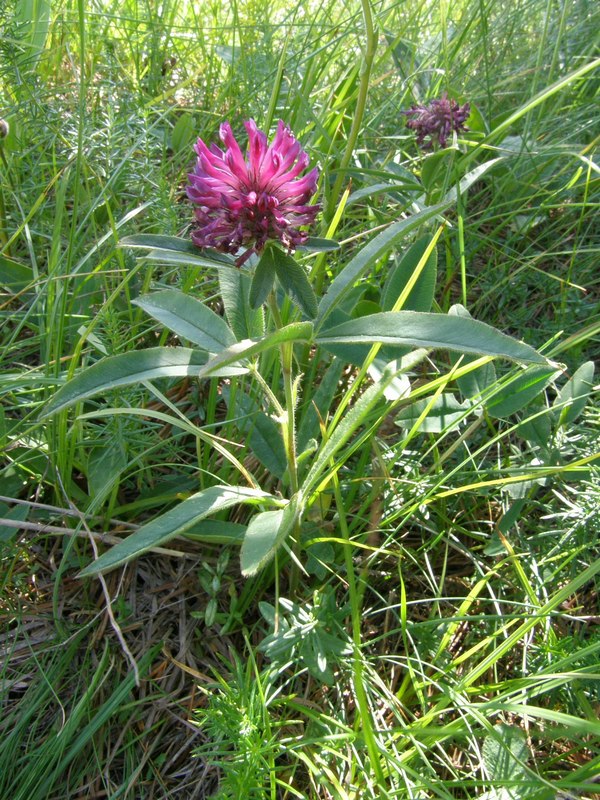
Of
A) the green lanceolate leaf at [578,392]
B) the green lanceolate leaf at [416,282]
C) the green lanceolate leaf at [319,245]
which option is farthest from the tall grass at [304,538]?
the green lanceolate leaf at [319,245]

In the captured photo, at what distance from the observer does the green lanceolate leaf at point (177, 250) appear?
1.08 m

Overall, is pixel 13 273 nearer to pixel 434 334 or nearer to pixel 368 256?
pixel 368 256

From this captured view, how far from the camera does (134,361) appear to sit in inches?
43.8

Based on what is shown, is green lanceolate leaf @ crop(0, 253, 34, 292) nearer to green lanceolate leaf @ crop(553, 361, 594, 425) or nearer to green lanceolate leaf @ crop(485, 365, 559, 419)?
green lanceolate leaf @ crop(485, 365, 559, 419)

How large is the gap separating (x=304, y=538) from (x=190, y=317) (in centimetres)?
49

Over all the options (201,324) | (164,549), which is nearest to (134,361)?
(201,324)

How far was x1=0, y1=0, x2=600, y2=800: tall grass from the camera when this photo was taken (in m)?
1.14

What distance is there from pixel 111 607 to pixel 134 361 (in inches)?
21.2

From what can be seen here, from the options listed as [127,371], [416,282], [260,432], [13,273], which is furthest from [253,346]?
[13,273]

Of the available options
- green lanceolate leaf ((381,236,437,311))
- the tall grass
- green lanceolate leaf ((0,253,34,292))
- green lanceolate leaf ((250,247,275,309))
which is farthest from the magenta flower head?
green lanceolate leaf ((0,253,34,292))

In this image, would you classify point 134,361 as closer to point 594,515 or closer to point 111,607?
point 111,607

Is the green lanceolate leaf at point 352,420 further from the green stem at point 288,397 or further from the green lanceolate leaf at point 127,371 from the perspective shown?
the green lanceolate leaf at point 127,371

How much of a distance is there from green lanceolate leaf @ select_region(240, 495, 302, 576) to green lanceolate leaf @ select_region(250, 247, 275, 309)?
340 mm

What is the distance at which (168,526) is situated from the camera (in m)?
1.08
